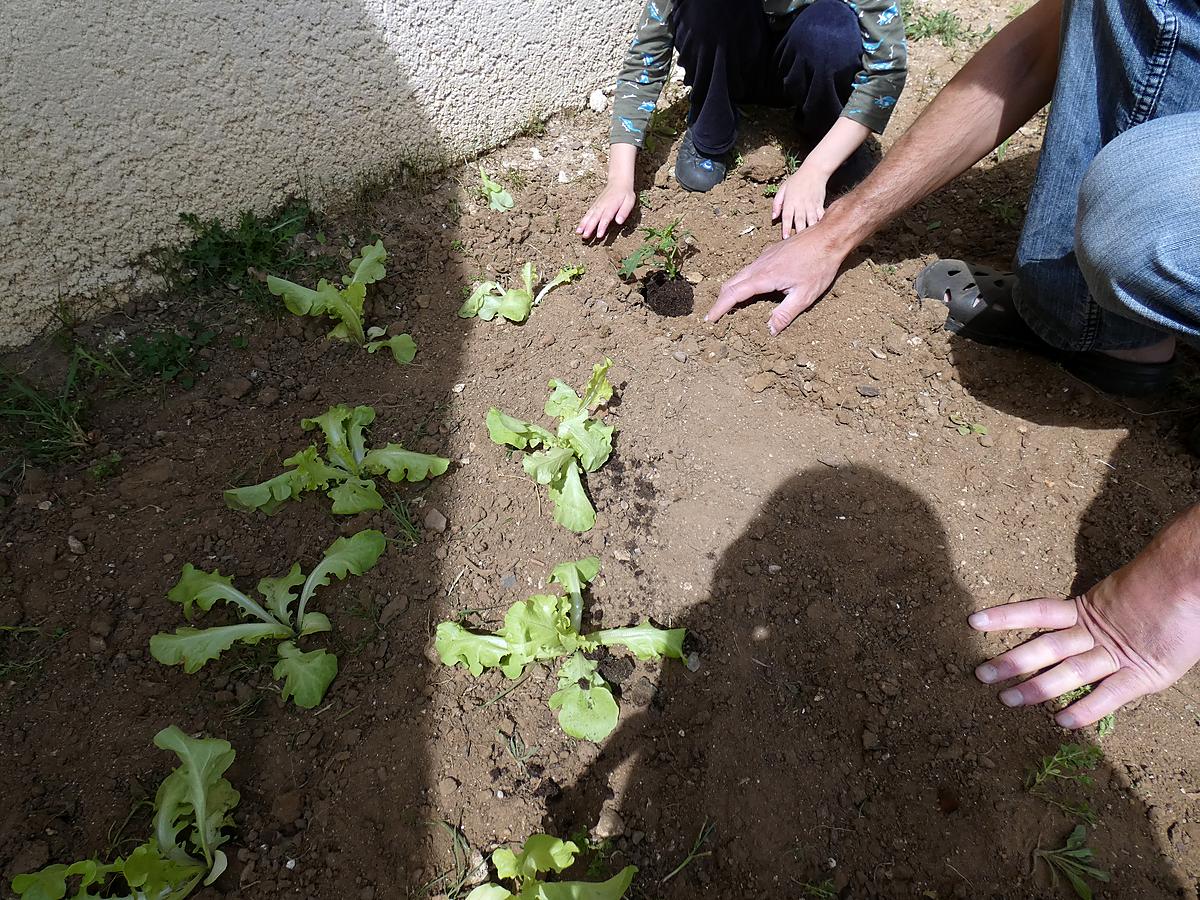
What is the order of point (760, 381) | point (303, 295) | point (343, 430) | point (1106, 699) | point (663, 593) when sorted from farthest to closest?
point (303, 295), point (760, 381), point (343, 430), point (663, 593), point (1106, 699)

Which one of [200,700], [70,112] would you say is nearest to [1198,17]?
[200,700]

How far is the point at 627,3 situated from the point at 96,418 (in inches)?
100

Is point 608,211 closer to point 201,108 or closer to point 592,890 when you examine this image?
point 201,108

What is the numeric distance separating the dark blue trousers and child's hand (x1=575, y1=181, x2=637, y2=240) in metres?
0.44

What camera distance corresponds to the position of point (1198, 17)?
1449 millimetres

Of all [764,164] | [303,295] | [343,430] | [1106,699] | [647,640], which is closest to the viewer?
[1106,699]

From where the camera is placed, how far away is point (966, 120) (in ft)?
6.52

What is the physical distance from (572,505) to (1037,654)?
115 cm

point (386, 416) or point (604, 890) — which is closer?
point (604, 890)

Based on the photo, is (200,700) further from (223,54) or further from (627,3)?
(627,3)

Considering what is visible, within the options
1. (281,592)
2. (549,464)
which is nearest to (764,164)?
(549,464)

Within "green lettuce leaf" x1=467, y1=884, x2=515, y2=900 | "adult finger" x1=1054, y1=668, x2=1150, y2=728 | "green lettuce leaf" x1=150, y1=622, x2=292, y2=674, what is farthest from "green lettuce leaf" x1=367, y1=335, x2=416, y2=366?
"adult finger" x1=1054, y1=668, x2=1150, y2=728

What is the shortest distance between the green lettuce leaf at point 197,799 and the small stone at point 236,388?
1.05 m

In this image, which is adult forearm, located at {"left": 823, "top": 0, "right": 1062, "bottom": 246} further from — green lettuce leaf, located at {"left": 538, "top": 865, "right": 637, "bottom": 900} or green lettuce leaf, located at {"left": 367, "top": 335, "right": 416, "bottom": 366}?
green lettuce leaf, located at {"left": 538, "top": 865, "right": 637, "bottom": 900}
